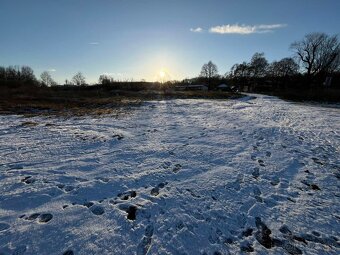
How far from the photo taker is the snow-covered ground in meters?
3.40

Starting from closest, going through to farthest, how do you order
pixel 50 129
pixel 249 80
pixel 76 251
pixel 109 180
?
pixel 76 251, pixel 109 180, pixel 50 129, pixel 249 80

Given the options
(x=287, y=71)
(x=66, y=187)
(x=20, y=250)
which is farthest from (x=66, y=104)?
(x=287, y=71)

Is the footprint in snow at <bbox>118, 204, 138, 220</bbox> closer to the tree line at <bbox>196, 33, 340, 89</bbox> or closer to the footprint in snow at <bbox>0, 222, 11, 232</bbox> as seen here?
the footprint in snow at <bbox>0, 222, 11, 232</bbox>

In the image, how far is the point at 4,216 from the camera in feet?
12.4

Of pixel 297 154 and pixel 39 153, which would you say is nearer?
pixel 39 153

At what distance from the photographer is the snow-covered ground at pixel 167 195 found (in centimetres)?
340

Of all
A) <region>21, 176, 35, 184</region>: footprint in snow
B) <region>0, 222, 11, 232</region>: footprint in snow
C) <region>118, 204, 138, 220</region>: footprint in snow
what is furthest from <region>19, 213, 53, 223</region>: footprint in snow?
<region>21, 176, 35, 184</region>: footprint in snow

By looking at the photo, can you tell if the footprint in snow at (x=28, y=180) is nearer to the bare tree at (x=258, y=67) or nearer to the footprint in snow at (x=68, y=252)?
the footprint in snow at (x=68, y=252)

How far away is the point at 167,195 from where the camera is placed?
4.62 m

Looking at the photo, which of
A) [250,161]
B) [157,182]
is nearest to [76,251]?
[157,182]

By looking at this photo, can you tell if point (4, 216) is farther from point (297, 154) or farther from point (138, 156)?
point (297, 154)

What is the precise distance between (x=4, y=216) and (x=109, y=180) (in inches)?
79.1

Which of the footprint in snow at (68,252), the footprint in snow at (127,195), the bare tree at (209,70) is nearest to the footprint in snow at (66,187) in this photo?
the footprint in snow at (127,195)

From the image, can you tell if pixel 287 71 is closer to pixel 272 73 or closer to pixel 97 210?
pixel 272 73
